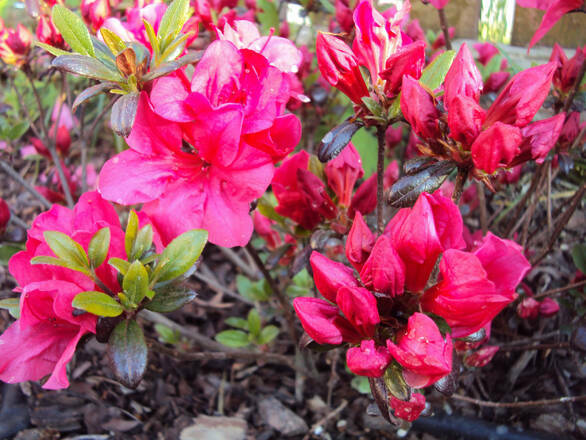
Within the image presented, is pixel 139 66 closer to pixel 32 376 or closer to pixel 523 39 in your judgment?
pixel 32 376

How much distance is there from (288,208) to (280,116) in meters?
0.34

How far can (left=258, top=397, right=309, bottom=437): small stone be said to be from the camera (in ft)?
5.49

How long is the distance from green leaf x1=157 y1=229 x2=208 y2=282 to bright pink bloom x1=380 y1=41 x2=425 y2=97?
1.44 feet

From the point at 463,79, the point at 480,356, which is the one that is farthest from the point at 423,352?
the point at 480,356

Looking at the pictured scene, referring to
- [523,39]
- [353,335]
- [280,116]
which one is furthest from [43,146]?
[523,39]

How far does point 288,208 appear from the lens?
1.23m

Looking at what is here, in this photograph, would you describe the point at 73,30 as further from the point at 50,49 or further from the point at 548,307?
the point at 548,307

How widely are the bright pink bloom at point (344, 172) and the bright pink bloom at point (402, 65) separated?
29cm

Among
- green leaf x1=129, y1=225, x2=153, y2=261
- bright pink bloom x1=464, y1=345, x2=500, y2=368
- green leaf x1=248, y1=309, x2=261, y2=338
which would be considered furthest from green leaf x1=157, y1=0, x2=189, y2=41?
bright pink bloom x1=464, y1=345, x2=500, y2=368

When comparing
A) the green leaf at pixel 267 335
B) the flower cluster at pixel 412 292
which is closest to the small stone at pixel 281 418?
the green leaf at pixel 267 335

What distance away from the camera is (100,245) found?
90 cm

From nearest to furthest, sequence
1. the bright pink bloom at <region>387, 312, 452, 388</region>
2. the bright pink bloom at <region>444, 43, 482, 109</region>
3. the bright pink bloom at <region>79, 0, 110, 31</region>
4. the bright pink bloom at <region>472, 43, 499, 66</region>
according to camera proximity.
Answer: the bright pink bloom at <region>387, 312, 452, 388</region> < the bright pink bloom at <region>444, 43, 482, 109</region> < the bright pink bloom at <region>79, 0, 110, 31</region> < the bright pink bloom at <region>472, 43, 499, 66</region>

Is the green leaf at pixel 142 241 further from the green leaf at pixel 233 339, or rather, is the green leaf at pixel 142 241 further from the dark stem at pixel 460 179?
the green leaf at pixel 233 339

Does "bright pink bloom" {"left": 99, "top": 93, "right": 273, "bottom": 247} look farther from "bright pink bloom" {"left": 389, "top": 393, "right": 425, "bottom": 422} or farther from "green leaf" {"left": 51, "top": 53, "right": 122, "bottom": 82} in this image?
"bright pink bloom" {"left": 389, "top": 393, "right": 425, "bottom": 422}
